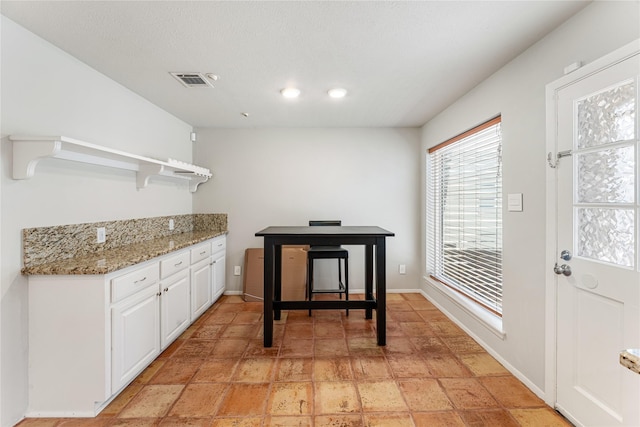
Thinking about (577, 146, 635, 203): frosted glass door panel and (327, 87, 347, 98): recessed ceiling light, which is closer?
(577, 146, 635, 203): frosted glass door panel

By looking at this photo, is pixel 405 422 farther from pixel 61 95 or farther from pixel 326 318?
pixel 61 95

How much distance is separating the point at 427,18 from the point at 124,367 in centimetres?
283

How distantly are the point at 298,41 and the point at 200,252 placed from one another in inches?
89.2

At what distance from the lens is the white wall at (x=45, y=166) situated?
1.59 metres

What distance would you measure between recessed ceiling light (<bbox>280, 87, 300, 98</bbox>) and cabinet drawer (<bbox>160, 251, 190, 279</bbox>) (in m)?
1.77

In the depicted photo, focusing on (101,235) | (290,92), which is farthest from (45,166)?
(290,92)

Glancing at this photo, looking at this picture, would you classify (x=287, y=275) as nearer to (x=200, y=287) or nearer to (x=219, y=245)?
(x=219, y=245)

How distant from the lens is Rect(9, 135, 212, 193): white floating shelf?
161cm

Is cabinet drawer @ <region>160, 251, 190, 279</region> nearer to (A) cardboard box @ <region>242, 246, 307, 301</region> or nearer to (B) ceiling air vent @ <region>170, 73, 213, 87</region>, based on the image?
(A) cardboard box @ <region>242, 246, 307, 301</region>

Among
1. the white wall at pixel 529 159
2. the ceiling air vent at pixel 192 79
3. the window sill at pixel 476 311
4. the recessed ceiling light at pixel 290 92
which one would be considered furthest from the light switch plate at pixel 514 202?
the ceiling air vent at pixel 192 79

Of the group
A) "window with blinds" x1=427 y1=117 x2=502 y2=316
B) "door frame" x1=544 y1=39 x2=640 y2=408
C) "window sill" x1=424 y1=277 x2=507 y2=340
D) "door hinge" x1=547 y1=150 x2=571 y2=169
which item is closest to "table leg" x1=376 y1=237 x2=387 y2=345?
"window sill" x1=424 y1=277 x2=507 y2=340

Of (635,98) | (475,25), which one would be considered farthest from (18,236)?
(635,98)

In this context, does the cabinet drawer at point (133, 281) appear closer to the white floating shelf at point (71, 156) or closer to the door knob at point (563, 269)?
the white floating shelf at point (71, 156)

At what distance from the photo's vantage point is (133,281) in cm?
194
